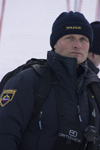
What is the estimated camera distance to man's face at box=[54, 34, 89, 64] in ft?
5.37

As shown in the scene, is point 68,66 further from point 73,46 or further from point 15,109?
point 15,109

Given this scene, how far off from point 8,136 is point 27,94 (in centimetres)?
26

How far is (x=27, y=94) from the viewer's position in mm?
1343

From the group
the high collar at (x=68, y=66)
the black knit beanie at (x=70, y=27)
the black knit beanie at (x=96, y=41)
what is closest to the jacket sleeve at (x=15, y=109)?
the high collar at (x=68, y=66)

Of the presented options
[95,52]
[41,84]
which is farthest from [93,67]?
[41,84]

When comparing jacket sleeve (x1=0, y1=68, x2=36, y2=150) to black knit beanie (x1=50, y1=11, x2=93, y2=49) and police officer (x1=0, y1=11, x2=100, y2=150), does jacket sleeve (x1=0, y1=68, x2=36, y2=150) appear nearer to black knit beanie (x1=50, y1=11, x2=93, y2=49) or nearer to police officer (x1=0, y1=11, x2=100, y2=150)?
police officer (x1=0, y1=11, x2=100, y2=150)

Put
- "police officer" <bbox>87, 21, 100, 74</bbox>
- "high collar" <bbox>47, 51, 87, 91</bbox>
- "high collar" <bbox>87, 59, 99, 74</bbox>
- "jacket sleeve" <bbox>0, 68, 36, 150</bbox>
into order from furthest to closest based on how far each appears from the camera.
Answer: "police officer" <bbox>87, 21, 100, 74</bbox>
"high collar" <bbox>87, 59, 99, 74</bbox>
"high collar" <bbox>47, 51, 87, 91</bbox>
"jacket sleeve" <bbox>0, 68, 36, 150</bbox>

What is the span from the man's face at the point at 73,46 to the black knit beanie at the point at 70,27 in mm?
32

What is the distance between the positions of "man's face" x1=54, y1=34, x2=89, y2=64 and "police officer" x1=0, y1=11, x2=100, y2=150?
0.17 feet

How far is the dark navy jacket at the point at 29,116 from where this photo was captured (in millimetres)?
1256

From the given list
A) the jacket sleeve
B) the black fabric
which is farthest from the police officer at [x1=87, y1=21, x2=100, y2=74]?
the jacket sleeve

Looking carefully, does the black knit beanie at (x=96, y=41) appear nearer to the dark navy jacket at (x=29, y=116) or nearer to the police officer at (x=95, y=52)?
the police officer at (x=95, y=52)

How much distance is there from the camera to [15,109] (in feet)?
4.24

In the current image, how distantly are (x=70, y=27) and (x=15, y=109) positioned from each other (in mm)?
790
